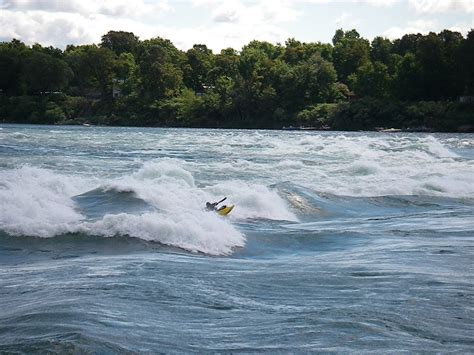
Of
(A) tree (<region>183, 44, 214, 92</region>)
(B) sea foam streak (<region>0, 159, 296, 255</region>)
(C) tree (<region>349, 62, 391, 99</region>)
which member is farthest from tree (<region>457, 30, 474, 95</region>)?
(B) sea foam streak (<region>0, 159, 296, 255</region>)

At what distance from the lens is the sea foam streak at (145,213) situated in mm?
13898

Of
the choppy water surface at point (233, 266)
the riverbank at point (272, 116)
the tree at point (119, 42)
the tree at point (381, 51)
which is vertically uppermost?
the tree at point (119, 42)

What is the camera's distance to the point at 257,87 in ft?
399

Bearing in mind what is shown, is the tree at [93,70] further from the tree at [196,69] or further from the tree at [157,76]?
the tree at [196,69]

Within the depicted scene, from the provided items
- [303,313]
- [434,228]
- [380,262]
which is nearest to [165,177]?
[434,228]

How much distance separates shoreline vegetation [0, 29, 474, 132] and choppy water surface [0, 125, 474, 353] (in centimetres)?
7676

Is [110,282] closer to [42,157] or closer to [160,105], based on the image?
[42,157]

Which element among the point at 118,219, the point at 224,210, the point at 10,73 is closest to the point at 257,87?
the point at 10,73

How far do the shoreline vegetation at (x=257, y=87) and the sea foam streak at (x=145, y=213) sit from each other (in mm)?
77781

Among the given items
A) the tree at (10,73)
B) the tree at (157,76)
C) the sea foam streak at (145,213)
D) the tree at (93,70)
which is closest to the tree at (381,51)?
the tree at (157,76)

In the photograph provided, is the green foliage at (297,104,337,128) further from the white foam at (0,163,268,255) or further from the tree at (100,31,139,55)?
the white foam at (0,163,268,255)

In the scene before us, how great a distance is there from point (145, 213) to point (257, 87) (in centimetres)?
10689

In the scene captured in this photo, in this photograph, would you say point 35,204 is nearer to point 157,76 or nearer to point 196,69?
point 157,76

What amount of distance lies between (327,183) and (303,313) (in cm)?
1803
